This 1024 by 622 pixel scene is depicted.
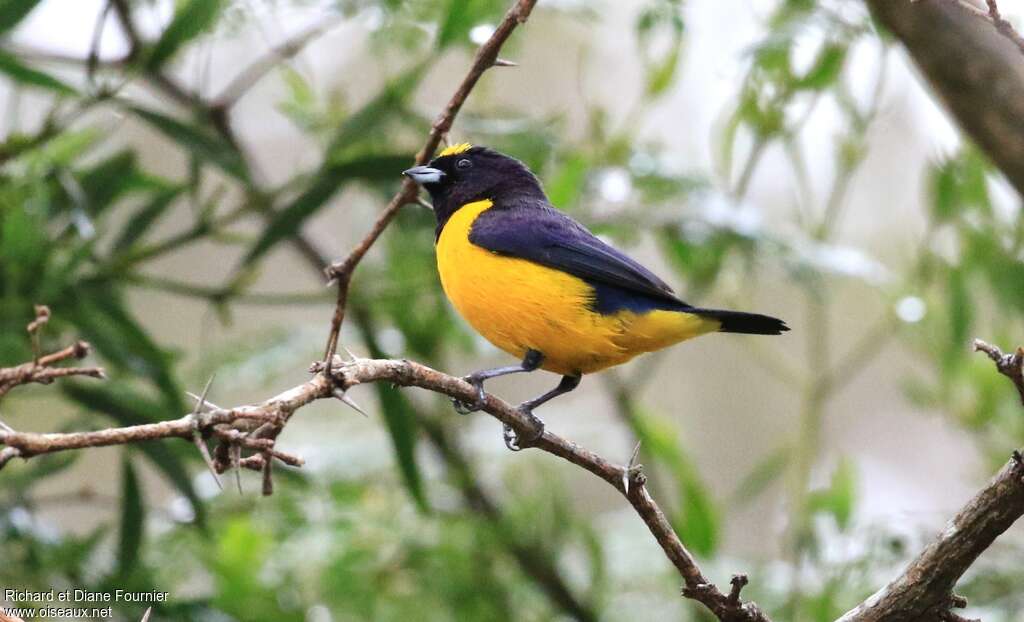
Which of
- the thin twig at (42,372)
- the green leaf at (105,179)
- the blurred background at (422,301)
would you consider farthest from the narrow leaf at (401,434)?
the thin twig at (42,372)

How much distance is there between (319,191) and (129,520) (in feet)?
2.84

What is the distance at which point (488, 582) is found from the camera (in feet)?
10.5

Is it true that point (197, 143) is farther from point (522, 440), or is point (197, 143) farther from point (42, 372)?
point (42, 372)

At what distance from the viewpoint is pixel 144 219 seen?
277 cm

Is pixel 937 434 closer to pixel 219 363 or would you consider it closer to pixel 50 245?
pixel 219 363

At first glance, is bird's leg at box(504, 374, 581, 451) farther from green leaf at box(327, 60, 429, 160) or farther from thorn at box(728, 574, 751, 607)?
green leaf at box(327, 60, 429, 160)

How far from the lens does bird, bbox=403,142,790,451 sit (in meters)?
1.96

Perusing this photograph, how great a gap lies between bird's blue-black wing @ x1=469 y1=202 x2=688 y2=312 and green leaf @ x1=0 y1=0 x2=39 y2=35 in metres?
1.02

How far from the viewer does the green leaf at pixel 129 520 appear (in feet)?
8.66

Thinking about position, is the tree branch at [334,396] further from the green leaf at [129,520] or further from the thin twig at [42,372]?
the green leaf at [129,520]

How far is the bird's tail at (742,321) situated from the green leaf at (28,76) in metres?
1.39

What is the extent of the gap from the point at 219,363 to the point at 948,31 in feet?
6.92

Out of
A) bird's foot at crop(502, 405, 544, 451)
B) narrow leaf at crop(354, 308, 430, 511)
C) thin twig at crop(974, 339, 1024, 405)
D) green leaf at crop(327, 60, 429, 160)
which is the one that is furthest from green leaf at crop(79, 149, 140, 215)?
thin twig at crop(974, 339, 1024, 405)

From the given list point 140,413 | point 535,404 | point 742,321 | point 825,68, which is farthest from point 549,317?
point 825,68
